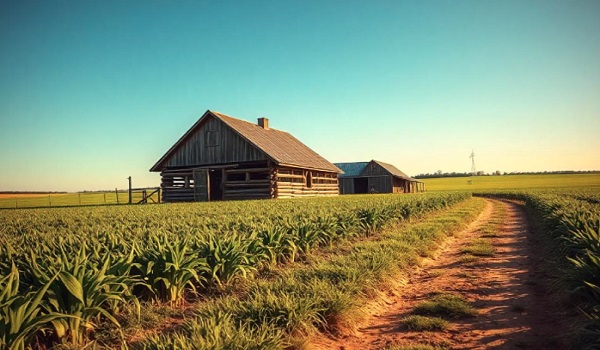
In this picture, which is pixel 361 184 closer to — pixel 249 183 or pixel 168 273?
pixel 249 183

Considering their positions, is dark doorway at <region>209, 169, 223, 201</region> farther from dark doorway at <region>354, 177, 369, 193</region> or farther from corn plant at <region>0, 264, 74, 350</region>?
dark doorway at <region>354, 177, 369, 193</region>

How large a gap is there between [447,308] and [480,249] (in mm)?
4238

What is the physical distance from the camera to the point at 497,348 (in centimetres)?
324

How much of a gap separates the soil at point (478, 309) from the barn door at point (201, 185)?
21.0m

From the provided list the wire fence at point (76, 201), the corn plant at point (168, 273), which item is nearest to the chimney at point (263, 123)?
the wire fence at point (76, 201)

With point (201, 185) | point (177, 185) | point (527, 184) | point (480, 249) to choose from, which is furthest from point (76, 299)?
point (527, 184)

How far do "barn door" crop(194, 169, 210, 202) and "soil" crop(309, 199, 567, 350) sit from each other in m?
21.0

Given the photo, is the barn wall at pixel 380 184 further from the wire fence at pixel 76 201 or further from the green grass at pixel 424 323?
the green grass at pixel 424 323

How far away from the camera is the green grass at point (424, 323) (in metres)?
3.71

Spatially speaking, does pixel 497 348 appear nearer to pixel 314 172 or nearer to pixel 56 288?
pixel 56 288

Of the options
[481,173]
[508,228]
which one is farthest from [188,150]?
[481,173]

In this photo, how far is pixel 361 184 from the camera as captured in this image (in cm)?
5300

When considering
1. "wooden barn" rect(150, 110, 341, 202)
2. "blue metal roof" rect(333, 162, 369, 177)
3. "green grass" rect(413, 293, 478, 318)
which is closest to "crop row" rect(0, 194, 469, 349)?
"green grass" rect(413, 293, 478, 318)

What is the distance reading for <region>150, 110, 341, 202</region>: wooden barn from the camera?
2481 centimetres
